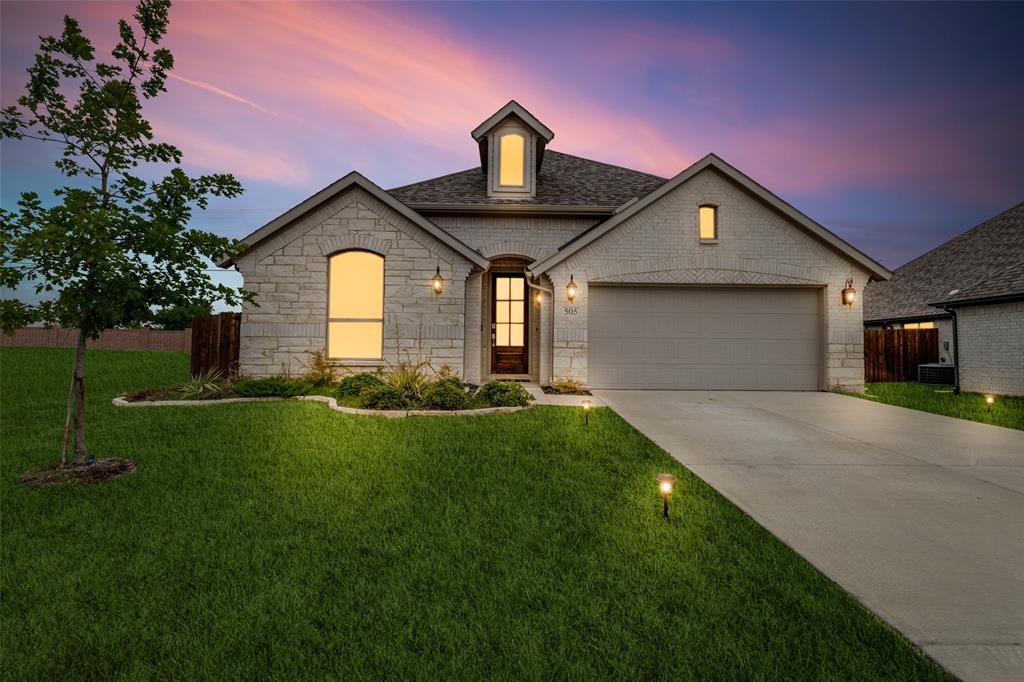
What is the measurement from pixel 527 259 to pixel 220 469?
9874 mm

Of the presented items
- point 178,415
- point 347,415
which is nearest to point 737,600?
point 347,415

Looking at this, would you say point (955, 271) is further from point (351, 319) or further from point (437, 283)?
point (351, 319)

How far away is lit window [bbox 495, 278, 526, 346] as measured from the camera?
44.0 ft

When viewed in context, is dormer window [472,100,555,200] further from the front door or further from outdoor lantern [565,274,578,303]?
outdoor lantern [565,274,578,303]

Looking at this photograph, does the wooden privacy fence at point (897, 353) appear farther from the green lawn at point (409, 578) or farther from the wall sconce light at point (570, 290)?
the green lawn at point (409, 578)

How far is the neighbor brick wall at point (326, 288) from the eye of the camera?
1082 centimetres

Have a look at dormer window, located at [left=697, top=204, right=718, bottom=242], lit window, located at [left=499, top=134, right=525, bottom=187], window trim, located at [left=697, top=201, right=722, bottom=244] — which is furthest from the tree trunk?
dormer window, located at [left=697, top=204, right=718, bottom=242]

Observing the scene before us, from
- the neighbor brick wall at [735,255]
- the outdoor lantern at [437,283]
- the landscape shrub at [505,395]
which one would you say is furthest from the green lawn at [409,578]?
the neighbor brick wall at [735,255]

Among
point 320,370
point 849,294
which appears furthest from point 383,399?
Answer: point 849,294

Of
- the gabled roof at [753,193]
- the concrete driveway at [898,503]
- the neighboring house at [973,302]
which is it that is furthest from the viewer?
the neighboring house at [973,302]

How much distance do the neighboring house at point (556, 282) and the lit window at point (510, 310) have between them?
0.11ft

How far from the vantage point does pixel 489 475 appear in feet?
16.1

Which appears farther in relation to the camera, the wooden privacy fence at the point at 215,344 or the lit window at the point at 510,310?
the lit window at the point at 510,310

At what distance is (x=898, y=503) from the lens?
421 cm
